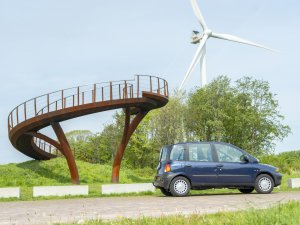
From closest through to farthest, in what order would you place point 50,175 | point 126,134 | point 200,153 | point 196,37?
point 200,153, point 126,134, point 50,175, point 196,37

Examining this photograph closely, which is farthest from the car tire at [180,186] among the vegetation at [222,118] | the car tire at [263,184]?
the vegetation at [222,118]

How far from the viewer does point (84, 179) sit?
3284 cm

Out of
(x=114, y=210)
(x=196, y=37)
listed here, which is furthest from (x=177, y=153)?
(x=196, y=37)

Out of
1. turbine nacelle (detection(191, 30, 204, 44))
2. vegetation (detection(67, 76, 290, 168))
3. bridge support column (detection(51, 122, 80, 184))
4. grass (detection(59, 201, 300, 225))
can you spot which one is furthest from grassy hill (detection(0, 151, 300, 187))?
turbine nacelle (detection(191, 30, 204, 44))

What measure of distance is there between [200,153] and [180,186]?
1.20 meters

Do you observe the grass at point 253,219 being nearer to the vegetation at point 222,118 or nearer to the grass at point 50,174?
the grass at point 50,174

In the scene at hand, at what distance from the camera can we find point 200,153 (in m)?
14.6

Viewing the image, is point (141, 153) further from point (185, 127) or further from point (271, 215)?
point (271, 215)

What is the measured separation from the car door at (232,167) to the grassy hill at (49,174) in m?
17.0

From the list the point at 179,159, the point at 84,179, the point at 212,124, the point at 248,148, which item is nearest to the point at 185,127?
the point at 212,124

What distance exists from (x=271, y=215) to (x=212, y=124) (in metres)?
48.1

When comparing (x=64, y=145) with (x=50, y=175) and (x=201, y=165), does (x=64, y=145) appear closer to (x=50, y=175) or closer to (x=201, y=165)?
(x=50, y=175)

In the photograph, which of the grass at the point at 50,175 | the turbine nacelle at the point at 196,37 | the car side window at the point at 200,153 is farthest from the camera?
the turbine nacelle at the point at 196,37

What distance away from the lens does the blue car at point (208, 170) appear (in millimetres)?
14188
